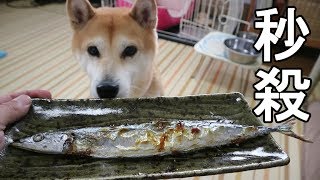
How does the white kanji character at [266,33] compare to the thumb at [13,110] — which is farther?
the white kanji character at [266,33]

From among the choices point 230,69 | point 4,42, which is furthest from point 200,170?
point 4,42

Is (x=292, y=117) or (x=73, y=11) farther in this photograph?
(x=292, y=117)

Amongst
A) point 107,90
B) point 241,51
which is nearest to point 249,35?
point 241,51

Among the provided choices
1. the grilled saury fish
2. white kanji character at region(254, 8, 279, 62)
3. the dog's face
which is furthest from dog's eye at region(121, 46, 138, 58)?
white kanji character at region(254, 8, 279, 62)

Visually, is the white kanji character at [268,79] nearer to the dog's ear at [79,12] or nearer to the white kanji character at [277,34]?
the white kanji character at [277,34]

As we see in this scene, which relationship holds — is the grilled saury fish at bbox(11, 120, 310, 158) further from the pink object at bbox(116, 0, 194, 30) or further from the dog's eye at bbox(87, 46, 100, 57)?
the pink object at bbox(116, 0, 194, 30)

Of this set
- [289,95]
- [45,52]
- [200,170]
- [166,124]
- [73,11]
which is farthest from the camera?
[45,52]

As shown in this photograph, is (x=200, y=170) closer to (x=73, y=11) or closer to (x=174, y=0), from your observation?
(x=73, y=11)

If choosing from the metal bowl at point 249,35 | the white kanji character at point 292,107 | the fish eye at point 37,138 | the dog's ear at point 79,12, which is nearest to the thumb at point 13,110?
the fish eye at point 37,138
